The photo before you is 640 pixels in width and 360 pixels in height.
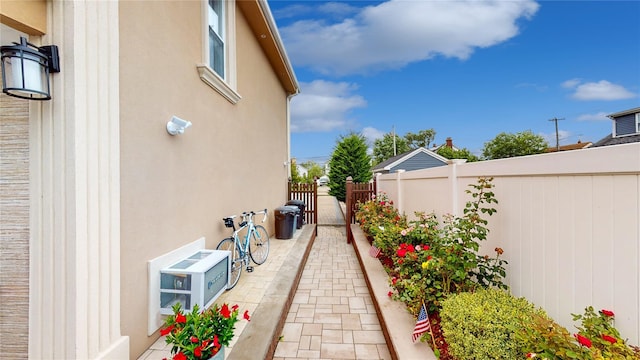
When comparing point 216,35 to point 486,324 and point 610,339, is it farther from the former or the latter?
point 610,339

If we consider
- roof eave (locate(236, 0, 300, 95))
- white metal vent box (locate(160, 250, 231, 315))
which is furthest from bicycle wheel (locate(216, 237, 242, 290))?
roof eave (locate(236, 0, 300, 95))

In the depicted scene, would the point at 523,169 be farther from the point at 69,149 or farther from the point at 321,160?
the point at 321,160

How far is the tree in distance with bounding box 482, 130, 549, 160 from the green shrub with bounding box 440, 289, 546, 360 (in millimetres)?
37286

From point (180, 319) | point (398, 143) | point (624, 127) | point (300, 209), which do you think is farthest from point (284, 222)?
point (398, 143)

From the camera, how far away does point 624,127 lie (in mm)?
17594

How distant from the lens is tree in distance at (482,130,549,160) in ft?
107

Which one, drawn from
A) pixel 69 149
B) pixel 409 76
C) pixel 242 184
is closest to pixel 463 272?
pixel 69 149

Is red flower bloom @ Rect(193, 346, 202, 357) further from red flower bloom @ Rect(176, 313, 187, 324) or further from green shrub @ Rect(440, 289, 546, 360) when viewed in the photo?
green shrub @ Rect(440, 289, 546, 360)

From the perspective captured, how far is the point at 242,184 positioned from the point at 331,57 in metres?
15.6

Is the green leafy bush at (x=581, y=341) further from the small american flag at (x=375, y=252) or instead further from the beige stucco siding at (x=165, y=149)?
the small american flag at (x=375, y=252)

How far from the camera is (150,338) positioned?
245cm

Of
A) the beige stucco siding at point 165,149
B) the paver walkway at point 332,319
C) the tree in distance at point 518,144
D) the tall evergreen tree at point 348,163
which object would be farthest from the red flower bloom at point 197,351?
the tree in distance at point 518,144

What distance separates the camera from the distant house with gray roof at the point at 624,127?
16.5 meters

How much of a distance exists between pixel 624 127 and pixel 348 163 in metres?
19.4
